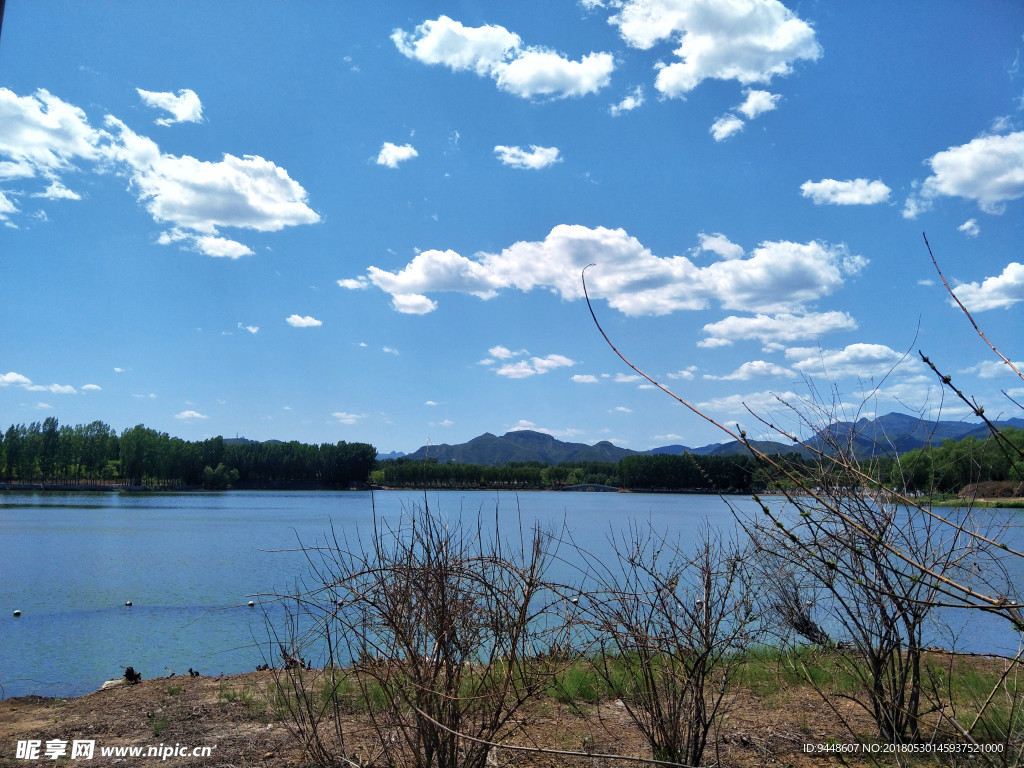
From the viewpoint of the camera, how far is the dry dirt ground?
6.16 m

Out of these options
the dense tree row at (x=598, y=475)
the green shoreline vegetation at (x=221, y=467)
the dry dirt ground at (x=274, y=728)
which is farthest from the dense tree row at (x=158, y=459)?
the dry dirt ground at (x=274, y=728)

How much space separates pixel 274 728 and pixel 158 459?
140m

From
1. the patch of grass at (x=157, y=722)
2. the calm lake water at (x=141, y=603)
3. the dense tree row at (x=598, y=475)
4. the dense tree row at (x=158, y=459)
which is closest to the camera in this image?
the patch of grass at (x=157, y=722)

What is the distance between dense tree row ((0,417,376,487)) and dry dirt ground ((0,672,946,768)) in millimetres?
91464

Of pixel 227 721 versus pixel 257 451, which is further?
pixel 257 451

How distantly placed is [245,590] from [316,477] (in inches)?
5435

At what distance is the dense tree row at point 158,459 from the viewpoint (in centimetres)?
11938

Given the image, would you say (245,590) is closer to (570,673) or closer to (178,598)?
(178,598)

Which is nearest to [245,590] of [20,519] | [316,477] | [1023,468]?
[1023,468]

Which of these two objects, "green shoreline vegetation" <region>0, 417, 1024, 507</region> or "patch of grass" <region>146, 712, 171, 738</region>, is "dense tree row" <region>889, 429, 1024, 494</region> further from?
"green shoreline vegetation" <region>0, 417, 1024, 507</region>

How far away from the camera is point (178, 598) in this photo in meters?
22.2

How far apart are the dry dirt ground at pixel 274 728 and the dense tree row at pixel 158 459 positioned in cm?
9146

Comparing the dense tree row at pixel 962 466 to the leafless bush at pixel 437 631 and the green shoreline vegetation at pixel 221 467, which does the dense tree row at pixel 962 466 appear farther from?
the green shoreline vegetation at pixel 221 467

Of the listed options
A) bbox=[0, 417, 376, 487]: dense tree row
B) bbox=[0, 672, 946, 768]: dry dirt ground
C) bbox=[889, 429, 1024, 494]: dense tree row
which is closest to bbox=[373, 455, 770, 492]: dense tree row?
bbox=[0, 417, 376, 487]: dense tree row
